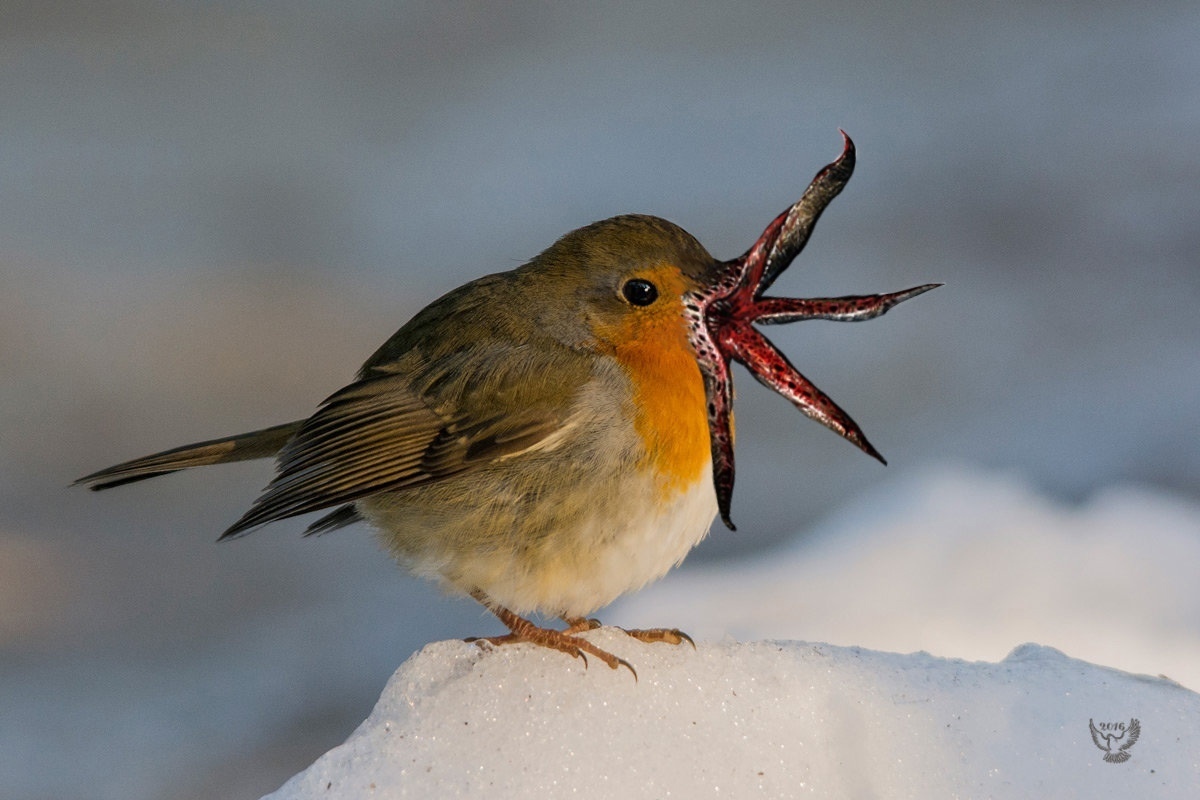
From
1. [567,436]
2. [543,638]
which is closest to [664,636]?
[543,638]

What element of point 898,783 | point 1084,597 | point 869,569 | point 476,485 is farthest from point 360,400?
point 1084,597

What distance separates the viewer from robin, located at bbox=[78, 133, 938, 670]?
184 cm

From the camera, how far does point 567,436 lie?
74.4 inches

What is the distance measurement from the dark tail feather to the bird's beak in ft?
2.48

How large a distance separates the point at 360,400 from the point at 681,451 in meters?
0.54

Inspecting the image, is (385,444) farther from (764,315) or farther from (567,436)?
(764,315)

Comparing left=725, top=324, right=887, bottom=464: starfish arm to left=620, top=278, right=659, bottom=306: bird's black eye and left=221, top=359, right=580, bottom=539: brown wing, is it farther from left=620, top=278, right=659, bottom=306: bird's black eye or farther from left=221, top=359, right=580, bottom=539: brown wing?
left=221, top=359, right=580, bottom=539: brown wing

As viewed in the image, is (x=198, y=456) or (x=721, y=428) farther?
(x=198, y=456)

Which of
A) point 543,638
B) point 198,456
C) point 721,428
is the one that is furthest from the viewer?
point 198,456

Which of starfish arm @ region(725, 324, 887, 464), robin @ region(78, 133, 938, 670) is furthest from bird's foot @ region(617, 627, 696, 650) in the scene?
starfish arm @ region(725, 324, 887, 464)

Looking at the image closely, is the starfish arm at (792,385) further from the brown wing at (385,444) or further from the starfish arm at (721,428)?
the brown wing at (385,444)

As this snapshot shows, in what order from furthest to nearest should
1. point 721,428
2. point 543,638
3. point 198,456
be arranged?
point 198,456 → point 543,638 → point 721,428

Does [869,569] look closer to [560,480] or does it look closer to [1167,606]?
[1167,606]

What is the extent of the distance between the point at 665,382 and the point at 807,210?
14.2 inches
